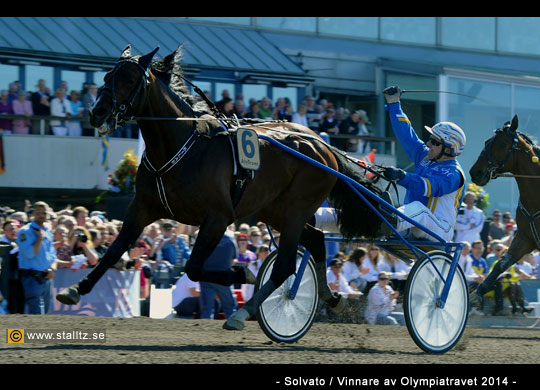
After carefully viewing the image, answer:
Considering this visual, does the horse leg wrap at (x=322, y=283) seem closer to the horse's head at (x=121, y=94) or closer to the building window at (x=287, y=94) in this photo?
the horse's head at (x=121, y=94)

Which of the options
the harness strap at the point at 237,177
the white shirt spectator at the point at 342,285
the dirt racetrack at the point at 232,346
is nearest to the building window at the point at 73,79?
the white shirt spectator at the point at 342,285

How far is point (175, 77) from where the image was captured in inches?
237

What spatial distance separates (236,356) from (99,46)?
918 cm

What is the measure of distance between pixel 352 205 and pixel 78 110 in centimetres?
673

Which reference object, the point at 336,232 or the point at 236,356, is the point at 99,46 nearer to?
the point at 336,232

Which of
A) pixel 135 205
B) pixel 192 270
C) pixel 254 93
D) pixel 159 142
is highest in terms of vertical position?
pixel 254 93

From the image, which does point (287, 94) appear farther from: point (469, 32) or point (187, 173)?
point (187, 173)

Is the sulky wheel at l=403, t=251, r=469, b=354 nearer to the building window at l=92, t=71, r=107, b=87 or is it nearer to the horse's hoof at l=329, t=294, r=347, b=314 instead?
the horse's hoof at l=329, t=294, r=347, b=314

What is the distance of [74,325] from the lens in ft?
22.2

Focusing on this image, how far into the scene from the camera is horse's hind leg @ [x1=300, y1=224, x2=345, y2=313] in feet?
22.1

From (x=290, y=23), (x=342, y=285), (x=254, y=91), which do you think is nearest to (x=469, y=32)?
(x=290, y=23)

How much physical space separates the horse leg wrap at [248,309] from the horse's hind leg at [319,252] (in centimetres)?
74

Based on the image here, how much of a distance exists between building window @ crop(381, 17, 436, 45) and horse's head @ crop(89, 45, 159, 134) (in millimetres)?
11844
